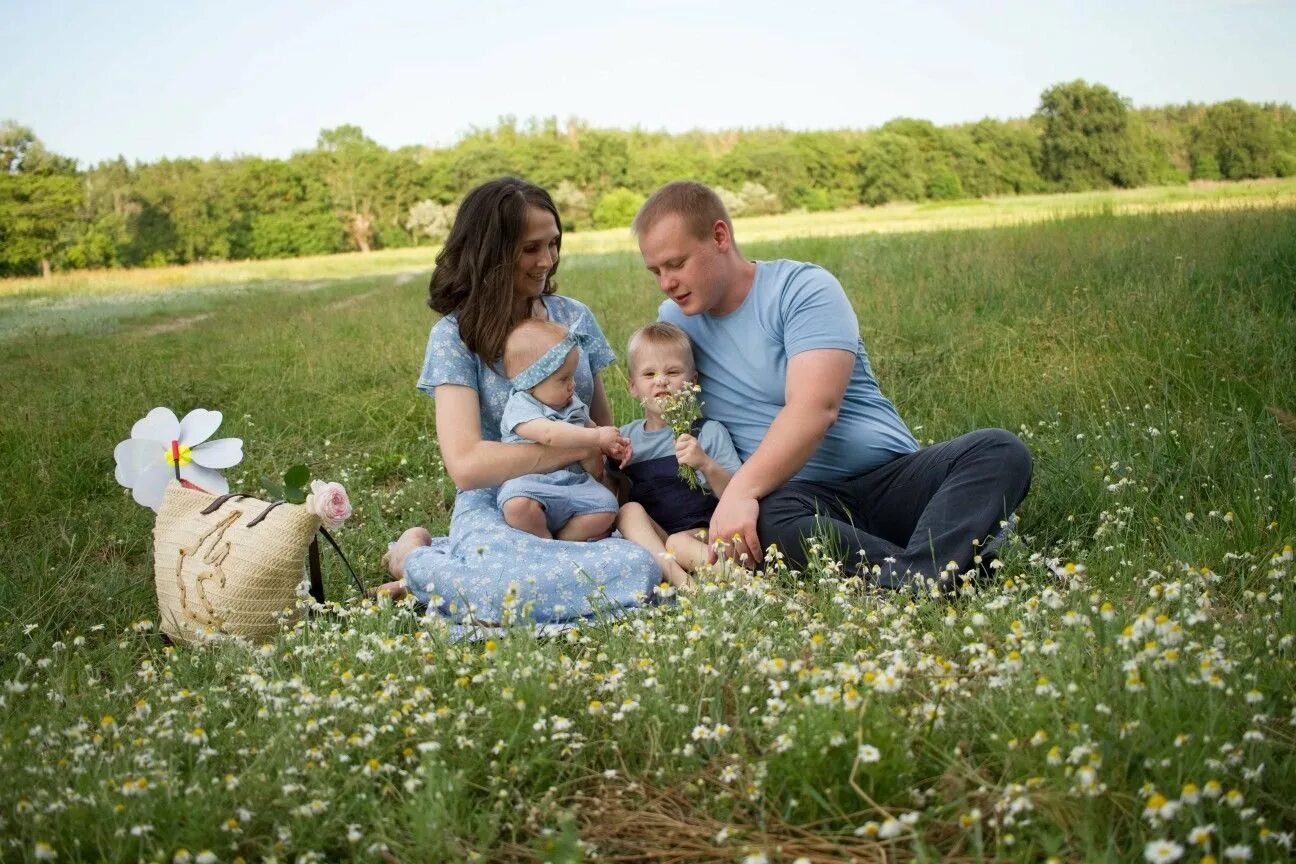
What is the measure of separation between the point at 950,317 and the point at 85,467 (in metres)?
6.33

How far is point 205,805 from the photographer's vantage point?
2.54 m

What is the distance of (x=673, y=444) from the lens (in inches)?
194

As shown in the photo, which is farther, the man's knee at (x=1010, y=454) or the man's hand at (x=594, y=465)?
the man's hand at (x=594, y=465)

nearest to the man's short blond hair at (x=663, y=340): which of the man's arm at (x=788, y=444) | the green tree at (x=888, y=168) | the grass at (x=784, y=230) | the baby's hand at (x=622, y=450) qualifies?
the baby's hand at (x=622, y=450)

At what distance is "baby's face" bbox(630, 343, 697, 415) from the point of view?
189 inches

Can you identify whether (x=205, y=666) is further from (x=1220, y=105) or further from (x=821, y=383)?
(x=1220, y=105)

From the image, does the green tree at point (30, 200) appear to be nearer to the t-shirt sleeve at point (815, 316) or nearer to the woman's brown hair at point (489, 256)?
the woman's brown hair at point (489, 256)

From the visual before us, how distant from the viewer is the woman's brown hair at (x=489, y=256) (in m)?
4.74

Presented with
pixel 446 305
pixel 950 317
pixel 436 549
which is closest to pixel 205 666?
pixel 436 549

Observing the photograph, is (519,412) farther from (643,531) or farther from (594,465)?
(643,531)

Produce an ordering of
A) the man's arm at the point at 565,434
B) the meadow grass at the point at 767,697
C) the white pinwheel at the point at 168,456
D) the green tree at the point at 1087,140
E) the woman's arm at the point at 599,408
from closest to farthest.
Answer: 1. the meadow grass at the point at 767,697
2. the man's arm at the point at 565,434
3. the white pinwheel at the point at 168,456
4. the woman's arm at the point at 599,408
5. the green tree at the point at 1087,140

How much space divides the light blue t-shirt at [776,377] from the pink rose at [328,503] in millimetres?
1685

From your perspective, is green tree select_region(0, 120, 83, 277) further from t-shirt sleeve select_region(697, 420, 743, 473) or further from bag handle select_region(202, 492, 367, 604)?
t-shirt sleeve select_region(697, 420, 743, 473)

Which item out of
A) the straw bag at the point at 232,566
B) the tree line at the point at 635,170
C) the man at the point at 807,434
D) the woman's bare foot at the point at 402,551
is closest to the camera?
the straw bag at the point at 232,566
